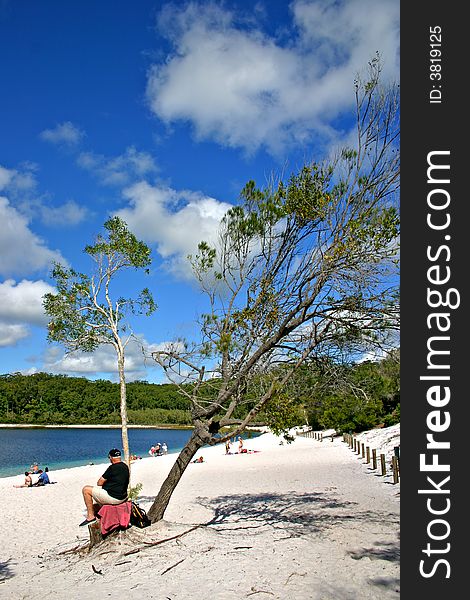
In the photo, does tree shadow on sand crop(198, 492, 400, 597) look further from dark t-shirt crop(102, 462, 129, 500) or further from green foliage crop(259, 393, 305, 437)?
dark t-shirt crop(102, 462, 129, 500)

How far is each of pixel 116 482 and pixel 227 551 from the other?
79.6 inches

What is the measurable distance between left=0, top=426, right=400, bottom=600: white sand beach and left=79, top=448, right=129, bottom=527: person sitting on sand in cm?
58

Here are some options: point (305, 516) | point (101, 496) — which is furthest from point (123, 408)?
point (305, 516)

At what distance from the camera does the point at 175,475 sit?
880cm

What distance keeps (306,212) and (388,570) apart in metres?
5.19

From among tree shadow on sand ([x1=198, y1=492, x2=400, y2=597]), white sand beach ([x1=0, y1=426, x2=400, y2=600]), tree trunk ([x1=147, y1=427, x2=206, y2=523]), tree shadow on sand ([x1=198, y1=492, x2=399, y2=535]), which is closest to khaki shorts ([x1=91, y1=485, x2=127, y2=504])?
white sand beach ([x1=0, y1=426, x2=400, y2=600])

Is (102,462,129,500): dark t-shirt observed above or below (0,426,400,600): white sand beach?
above

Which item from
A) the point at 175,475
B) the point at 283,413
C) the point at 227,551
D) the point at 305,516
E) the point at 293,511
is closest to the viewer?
the point at 227,551

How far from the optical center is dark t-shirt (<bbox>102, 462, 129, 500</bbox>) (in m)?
7.60

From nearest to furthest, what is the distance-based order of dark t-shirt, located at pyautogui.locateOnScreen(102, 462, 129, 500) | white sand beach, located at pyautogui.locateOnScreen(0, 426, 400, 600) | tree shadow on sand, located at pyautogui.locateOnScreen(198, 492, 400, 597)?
1. white sand beach, located at pyautogui.locateOnScreen(0, 426, 400, 600)
2. tree shadow on sand, located at pyautogui.locateOnScreen(198, 492, 400, 597)
3. dark t-shirt, located at pyautogui.locateOnScreen(102, 462, 129, 500)

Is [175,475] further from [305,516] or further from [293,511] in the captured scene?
[293,511]

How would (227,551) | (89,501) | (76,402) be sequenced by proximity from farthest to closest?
(76,402) < (89,501) < (227,551)

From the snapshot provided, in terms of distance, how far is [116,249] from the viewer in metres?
13.2

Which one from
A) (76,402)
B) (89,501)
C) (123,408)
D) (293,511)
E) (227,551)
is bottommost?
(76,402)
